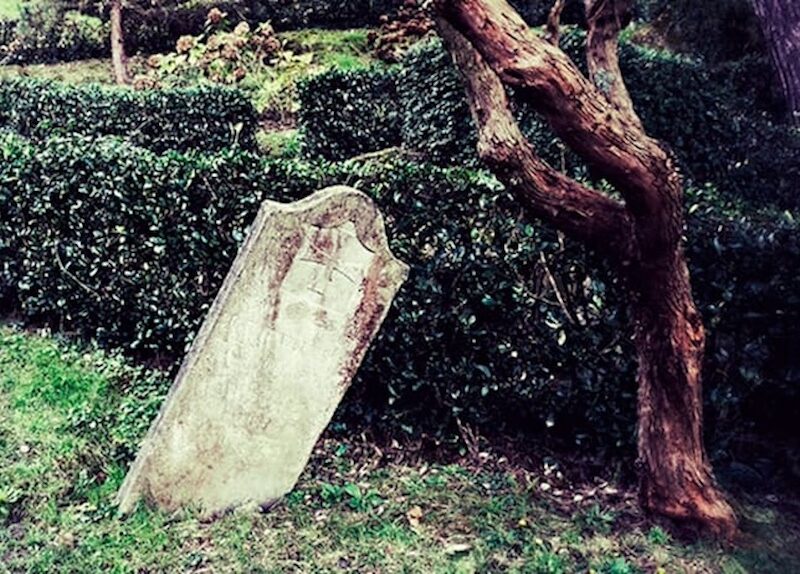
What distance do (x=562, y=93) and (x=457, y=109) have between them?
7067 mm

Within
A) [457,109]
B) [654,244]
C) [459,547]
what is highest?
[457,109]

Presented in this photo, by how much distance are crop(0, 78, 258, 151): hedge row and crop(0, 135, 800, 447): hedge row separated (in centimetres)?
582

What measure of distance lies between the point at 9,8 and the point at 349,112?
15807 millimetres

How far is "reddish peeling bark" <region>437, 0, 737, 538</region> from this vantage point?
2.88 meters

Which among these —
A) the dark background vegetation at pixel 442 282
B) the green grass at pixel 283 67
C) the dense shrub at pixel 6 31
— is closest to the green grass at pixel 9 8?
the dense shrub at pixel 6 31

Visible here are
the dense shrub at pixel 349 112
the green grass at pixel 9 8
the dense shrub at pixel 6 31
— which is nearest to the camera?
the dense shrub at pixel 349 112

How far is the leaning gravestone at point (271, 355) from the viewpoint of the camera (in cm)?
351

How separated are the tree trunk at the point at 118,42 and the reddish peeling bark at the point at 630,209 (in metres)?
15.6

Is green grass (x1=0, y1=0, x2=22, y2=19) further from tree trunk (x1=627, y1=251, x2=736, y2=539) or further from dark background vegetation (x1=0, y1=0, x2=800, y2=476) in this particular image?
tree trunk (x1=627, y1=251, x2=736, y2=539)

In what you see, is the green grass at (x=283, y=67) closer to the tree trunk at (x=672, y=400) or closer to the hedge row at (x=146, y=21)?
the hedge row at (x=146, y=21)

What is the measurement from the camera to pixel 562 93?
289 centimetres

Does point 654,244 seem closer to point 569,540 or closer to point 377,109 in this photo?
point 569,540

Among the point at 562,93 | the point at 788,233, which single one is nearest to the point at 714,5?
the point at 788,233

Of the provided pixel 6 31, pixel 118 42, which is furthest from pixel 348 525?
pixel 6 31
